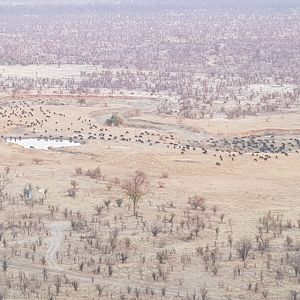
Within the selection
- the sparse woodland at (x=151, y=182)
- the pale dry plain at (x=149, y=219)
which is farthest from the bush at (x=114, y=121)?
the pale dry plain at (x=149, y=219)

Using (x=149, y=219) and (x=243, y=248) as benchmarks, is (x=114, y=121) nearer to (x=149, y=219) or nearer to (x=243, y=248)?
(x=149, y=219)

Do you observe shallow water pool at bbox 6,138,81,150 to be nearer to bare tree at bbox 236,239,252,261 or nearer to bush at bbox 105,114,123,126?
bush at bbox 105,114,123,126

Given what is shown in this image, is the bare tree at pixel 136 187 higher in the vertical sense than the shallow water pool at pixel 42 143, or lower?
higher

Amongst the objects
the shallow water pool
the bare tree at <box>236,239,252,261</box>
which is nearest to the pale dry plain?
the bare tree at <box>236,239,252,261</box>

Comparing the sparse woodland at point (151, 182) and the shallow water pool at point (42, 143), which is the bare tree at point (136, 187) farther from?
the shallow water pool at point (42, 143)

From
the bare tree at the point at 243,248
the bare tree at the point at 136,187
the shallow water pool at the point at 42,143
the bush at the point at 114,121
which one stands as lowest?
the shallow water pool at the point at 42,143

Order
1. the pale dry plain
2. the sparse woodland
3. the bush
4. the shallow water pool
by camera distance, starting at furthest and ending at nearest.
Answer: the bush
the shallow water pool
the sparse woodland
the pale dry plain

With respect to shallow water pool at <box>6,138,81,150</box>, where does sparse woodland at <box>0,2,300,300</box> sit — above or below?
above

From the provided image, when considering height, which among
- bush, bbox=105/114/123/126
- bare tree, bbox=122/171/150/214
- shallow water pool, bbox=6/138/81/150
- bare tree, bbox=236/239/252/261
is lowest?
shallow water pool, bbox=6/138/81/150

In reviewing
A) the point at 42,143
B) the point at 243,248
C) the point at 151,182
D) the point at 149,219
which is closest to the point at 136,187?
the point at 149,219
